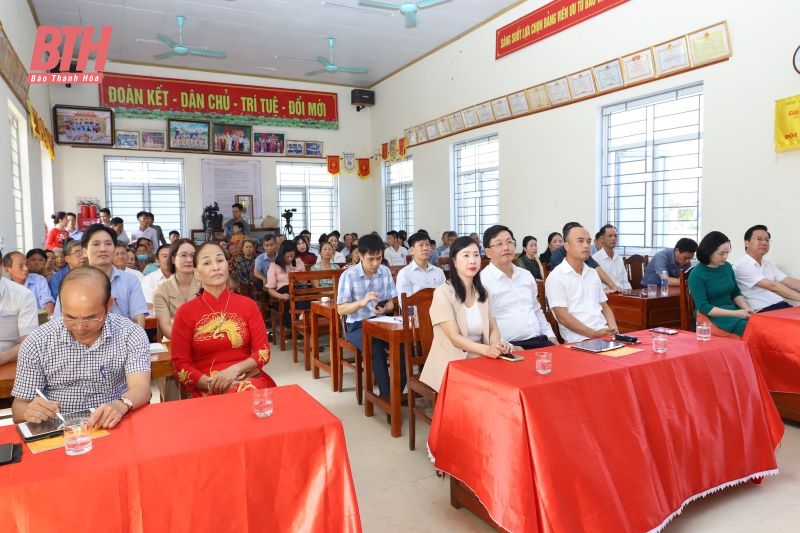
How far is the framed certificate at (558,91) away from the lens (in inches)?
251

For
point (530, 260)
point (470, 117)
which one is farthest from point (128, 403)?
point (470, 117)

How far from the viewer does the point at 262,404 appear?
1575 millimetres

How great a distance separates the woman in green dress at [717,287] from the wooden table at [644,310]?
58 centimetres

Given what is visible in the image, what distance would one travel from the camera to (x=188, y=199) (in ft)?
32.4

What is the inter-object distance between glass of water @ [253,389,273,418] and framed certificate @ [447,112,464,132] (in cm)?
722

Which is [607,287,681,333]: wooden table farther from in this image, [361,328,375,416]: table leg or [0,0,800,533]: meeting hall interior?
[361,328,375,416]: table leg

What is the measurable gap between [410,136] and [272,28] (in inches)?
117

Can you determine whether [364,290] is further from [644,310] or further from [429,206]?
[429,206]

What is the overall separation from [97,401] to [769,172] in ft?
16.8

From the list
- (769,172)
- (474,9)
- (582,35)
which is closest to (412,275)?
(769,172)

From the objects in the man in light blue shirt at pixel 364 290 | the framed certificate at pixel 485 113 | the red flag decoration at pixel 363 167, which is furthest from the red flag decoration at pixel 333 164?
the man in light blue shirt at pixel 364 290

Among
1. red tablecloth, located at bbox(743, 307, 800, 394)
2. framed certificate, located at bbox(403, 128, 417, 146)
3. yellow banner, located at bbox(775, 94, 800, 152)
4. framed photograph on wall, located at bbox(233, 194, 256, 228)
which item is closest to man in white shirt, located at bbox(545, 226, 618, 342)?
red tablecloth, located at bbox(743, 307, 800, 394)

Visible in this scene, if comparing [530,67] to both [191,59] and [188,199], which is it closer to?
[191,59]

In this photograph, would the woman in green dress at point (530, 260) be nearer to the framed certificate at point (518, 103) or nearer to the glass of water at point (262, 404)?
the framed certificate at point (518, 103)
